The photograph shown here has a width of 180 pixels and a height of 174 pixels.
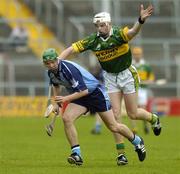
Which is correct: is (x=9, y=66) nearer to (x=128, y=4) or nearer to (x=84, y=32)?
(x=84, y=32)

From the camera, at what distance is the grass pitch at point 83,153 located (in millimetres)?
11750

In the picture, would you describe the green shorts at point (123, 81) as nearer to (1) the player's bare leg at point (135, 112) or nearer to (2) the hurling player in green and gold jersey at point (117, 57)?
(2) the hurling player in green and gold jersey at point (117, 57)

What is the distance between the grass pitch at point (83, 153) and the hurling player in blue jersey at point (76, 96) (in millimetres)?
460

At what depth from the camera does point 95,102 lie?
12.3 m

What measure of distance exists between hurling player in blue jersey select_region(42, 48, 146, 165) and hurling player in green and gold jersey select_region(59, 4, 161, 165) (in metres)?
0.57

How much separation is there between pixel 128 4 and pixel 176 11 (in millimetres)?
2413

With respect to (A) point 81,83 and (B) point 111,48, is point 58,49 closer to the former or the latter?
(B) point 111,48

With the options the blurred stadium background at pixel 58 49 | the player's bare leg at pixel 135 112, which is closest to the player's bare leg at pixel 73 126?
the player's bare leg at pixel 135 112

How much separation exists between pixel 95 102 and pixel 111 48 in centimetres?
99

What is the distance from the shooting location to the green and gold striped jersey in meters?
12.6

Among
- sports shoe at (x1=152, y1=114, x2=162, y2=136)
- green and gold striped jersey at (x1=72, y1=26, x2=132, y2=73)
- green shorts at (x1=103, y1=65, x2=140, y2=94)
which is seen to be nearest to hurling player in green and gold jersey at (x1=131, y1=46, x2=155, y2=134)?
sports shoe at (x1=152, y1=114, x2=162, y2=136)

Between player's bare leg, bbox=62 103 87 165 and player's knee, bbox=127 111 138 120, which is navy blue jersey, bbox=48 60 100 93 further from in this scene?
player's knee, bbox=127 111 138 120

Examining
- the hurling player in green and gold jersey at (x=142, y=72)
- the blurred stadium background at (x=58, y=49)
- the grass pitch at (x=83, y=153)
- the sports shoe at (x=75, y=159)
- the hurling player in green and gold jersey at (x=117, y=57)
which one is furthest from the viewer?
the blurred stadium background at (x=58, y=49)

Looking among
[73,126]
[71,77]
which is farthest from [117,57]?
[73,126]
